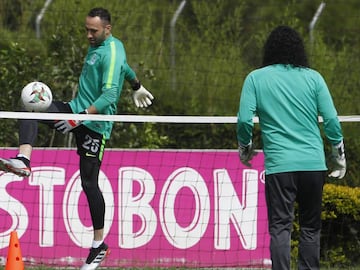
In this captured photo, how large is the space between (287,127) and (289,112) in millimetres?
104

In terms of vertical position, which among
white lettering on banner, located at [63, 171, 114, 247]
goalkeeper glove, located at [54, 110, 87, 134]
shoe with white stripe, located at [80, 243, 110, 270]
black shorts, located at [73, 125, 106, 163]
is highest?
goalkeeper glove, located at [54, 110, 87, 134]

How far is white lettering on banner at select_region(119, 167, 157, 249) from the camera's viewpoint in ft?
32.1

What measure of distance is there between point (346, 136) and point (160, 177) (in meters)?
2.68

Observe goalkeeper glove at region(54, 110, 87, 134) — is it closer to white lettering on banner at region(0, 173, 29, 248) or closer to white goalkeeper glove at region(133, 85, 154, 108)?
white goalkeeper glove at region(133, 85, 154, 108)

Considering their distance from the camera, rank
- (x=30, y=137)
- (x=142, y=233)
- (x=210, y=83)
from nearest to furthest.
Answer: (x=30, y=137) → (x=142, y=233) → (x=210, y=83)

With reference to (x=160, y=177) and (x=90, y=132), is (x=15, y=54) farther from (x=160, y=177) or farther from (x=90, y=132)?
(x=90, y=132)

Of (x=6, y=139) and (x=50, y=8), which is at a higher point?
(x=50, y=8)

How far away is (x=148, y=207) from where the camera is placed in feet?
32.2

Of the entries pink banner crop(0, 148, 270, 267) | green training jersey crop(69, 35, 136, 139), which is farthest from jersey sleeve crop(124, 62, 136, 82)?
pink banner crop(0, 148, 270, 267)

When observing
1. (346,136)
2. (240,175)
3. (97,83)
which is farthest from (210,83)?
(97,83)

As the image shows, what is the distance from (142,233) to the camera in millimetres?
9781

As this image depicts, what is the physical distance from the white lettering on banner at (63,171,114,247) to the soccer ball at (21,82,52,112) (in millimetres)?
1655

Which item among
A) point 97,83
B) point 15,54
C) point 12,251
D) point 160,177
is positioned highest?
point 15,54

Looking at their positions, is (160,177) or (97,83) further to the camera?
(160,177)
